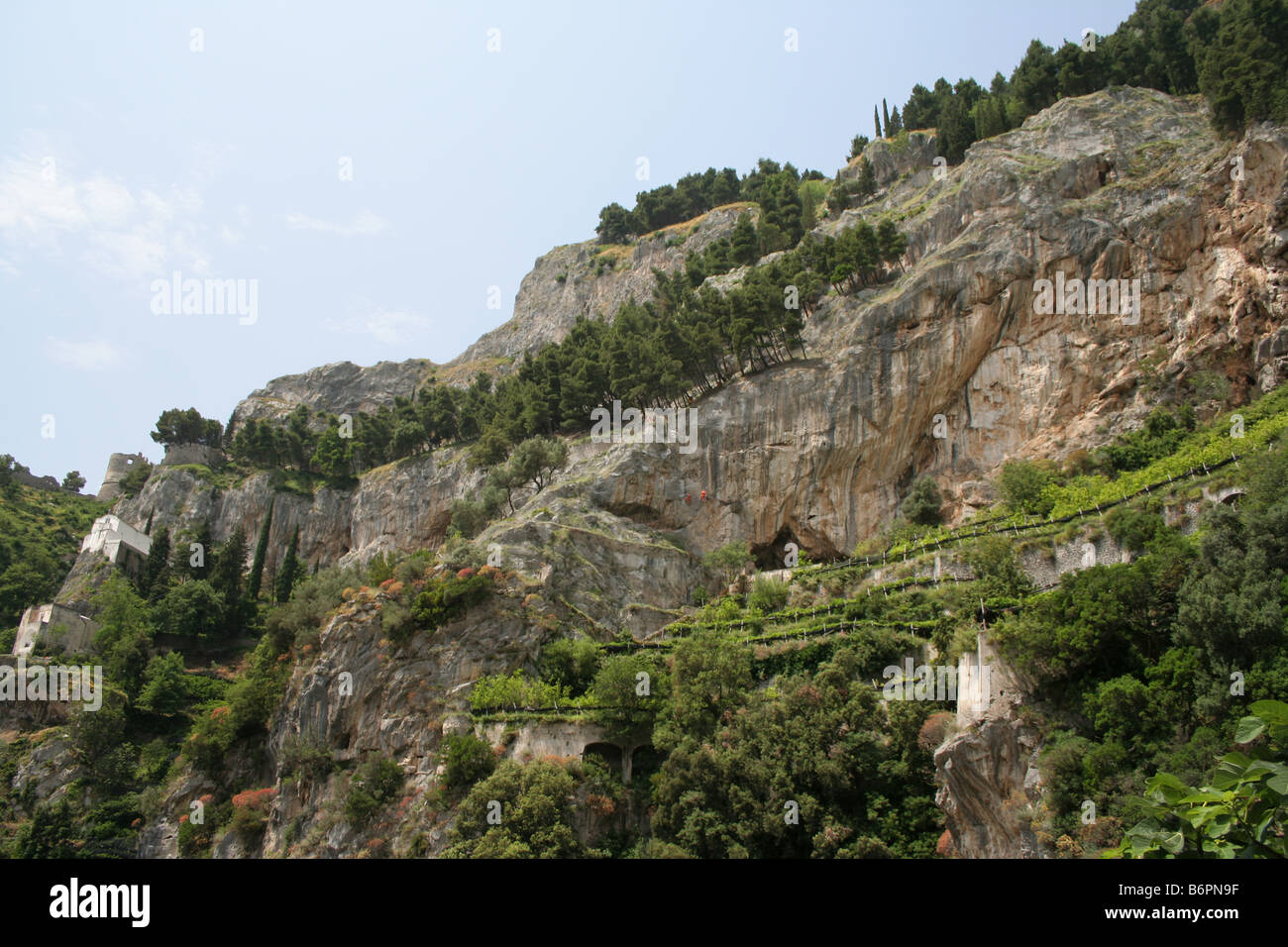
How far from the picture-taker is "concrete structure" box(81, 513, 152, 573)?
73000 millimetres

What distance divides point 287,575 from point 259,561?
6849 mm

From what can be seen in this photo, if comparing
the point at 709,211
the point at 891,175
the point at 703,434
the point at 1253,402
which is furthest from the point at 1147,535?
the point at 709,211

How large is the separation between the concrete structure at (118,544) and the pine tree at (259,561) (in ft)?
28.3

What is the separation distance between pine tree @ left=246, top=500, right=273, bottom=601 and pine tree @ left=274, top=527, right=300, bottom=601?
5.62 ft

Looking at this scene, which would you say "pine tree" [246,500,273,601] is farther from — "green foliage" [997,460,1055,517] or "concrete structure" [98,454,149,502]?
"green foliage" [997,460,1055,517]

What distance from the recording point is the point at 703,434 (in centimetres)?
5778

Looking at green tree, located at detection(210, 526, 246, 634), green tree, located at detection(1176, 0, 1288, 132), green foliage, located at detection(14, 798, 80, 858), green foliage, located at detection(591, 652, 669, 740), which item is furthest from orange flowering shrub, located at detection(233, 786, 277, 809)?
green tree, located at detection(1176, 0, 1288, 132)

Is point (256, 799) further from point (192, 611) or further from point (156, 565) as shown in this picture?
point (156, 565)

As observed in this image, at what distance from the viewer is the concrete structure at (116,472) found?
330 ft

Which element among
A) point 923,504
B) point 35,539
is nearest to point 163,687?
point 35,539

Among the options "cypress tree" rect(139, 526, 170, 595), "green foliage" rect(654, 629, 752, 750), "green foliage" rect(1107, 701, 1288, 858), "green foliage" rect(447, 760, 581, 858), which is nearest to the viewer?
"green foliage" rect(1107, 701, 1288, 858)

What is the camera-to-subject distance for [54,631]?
60875 millimetres

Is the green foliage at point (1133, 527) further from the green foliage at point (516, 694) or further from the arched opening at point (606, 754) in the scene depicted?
the green foliage at point (516, 694)
